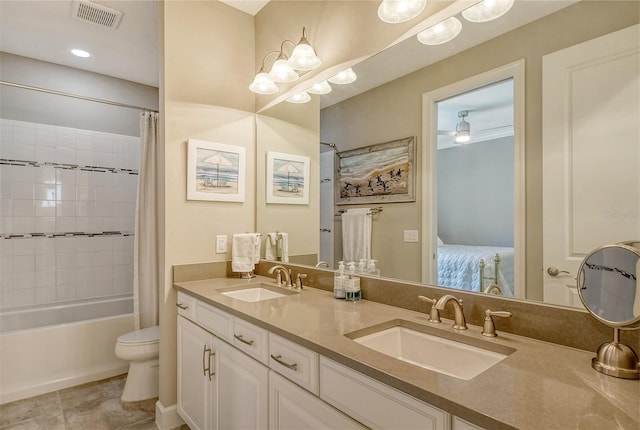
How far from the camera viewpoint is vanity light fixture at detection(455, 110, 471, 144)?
1371mm

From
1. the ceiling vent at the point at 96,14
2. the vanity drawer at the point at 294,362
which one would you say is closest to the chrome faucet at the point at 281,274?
the vanity drawer at the point at 294,362

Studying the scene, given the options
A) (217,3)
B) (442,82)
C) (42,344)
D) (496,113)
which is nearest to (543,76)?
(496,113)

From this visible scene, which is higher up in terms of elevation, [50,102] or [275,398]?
[50,102]

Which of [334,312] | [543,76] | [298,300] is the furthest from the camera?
[298,300]

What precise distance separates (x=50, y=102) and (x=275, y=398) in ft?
11.5

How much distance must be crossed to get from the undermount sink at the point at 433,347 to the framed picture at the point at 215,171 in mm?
1489

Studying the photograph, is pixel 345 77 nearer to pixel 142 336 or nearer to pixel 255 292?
pixel 255 292

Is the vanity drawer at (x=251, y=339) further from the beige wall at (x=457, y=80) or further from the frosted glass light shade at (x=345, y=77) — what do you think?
the frosted glass light shade at (x=345, y=77)

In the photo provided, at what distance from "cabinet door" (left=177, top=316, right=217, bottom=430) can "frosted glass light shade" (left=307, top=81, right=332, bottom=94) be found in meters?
1.50

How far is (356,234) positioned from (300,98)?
39.3 inches

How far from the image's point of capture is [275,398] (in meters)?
1.21

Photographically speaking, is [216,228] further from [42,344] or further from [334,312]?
[42,344]

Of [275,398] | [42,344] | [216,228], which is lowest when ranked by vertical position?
[42,344]

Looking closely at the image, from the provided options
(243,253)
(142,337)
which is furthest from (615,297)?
(142,337)
